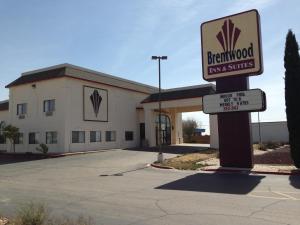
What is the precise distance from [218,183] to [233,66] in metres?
8.14

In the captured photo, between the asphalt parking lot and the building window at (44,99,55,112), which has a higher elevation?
the building window at (44,99,55,112)

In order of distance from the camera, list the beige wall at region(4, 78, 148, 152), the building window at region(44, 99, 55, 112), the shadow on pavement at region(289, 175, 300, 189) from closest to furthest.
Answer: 1. the shadow on pavement at region(289, 175, 300, 189)
2. the beige wall at region(4, 78, 148, 152)
3. the building window at region(44, 99, 55, 112)

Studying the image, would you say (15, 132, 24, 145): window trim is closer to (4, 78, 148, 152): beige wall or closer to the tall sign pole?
(4, 78, 148, 152): beige wall

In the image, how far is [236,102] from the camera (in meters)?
20.8

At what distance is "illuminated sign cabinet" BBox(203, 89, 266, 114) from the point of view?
19.9m

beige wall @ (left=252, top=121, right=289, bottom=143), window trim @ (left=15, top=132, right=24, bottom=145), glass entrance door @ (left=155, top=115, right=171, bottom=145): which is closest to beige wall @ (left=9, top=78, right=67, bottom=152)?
window trim @ (left=15, top=132, right=24, bottom=145)

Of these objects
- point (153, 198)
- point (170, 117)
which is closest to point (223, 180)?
point (153, 198)

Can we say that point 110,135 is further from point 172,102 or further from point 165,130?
point 165,130

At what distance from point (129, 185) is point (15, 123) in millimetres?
29506

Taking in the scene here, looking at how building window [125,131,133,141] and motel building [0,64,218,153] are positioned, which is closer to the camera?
motel building [0,64,218,153]

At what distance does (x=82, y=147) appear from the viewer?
37344mm

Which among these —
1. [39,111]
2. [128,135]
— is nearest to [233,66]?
[39,111]

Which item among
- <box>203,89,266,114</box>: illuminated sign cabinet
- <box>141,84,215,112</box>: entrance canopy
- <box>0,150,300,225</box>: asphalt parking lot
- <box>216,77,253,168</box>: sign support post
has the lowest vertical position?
<box>0,150,300,225</box>: asphalt parking lot

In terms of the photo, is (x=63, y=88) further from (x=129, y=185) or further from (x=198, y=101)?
(x=129, y=185)
